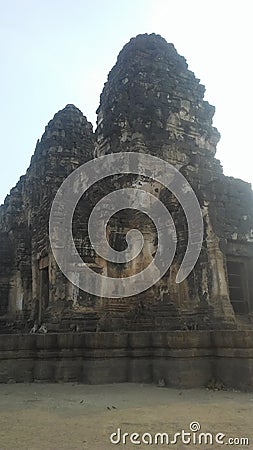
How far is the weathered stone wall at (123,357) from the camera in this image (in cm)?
614

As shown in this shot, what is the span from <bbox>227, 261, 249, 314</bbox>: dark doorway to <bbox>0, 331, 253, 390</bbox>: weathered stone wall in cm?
347

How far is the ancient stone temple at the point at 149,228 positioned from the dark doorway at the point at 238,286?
2 centimetres

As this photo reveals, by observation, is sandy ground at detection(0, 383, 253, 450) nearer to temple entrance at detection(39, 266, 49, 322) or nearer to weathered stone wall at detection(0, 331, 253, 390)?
weathered stone wall at detection(0, 331, 253, 390)

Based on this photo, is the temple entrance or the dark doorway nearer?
the dark doorway

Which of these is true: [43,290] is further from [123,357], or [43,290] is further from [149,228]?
[123,357]

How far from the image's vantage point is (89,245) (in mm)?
9914

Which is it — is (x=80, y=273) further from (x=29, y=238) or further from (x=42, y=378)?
(x=29, y=238)

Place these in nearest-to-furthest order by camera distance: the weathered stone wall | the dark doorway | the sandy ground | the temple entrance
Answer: the sandy ground < the weathered stone wall < the dark doorway < the temple entrance

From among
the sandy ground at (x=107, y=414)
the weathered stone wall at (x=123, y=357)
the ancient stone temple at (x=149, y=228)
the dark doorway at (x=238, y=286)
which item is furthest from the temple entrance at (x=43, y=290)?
the sandy ground at (x=107, y=414)

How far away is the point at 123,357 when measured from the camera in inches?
256

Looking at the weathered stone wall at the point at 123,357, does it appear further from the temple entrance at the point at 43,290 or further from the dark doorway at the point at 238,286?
the temple entrance at the point at 43,290

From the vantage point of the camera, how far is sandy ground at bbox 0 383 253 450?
137 inches

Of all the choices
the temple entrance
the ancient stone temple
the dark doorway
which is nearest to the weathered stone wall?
the ancient stone temple

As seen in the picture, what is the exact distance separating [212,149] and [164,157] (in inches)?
85.1
